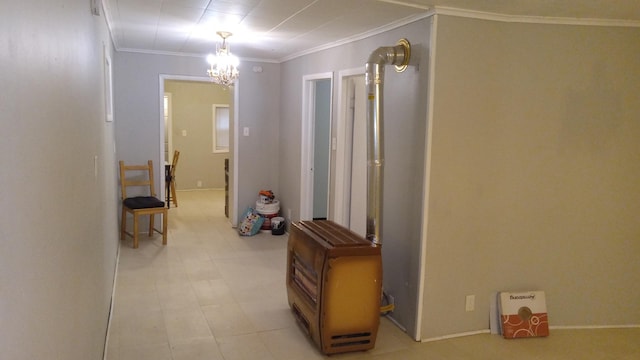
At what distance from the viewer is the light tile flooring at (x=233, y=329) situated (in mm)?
3021

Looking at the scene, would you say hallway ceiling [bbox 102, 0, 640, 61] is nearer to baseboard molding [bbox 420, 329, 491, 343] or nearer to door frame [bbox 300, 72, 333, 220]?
door frame [bbox 300, 72, 333, 220]

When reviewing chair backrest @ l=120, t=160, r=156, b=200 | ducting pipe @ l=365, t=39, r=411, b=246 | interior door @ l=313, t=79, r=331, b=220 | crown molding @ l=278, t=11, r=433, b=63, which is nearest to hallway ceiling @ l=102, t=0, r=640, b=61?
crown molding @ l=278, t=11, r=433, b=63

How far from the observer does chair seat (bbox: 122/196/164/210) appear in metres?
5.09

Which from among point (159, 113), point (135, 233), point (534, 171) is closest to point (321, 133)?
point (159, 113)

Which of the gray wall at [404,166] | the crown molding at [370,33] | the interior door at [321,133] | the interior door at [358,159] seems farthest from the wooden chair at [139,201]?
the gray wall at [404,166]

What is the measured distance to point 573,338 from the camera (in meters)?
3.37

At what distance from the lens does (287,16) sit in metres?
3.46

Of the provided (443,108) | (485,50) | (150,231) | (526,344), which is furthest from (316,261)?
(150,231)

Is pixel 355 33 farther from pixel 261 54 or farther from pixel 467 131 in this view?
pixel 261 54

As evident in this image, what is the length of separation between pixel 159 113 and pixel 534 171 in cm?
425

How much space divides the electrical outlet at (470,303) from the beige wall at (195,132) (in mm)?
6956

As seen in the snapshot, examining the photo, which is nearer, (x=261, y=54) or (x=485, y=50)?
(x=485, y=50)

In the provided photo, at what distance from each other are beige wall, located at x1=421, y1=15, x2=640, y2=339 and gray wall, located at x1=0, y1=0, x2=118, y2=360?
2187 mm

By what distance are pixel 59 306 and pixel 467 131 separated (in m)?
2.68
